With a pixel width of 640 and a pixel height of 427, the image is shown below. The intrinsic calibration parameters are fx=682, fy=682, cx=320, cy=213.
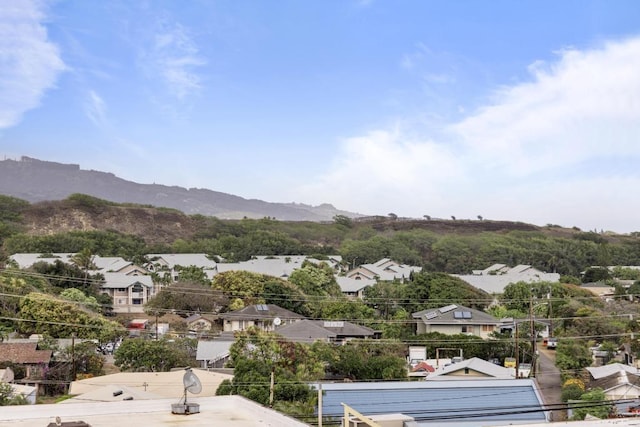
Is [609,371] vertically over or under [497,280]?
under

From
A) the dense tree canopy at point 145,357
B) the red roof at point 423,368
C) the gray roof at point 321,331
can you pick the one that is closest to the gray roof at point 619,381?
the red roof at point 423,368

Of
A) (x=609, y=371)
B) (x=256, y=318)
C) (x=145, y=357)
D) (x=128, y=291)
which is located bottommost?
(x=609, y=371)

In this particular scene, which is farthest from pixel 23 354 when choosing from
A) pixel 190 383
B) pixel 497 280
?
pixel 497 280

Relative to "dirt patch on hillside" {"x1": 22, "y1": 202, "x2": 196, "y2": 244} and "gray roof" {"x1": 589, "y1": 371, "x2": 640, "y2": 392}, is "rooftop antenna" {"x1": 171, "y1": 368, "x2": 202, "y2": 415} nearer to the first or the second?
"gray roof" {"x1": 589, "y1": 371, "x2": 640, "y2": 392}

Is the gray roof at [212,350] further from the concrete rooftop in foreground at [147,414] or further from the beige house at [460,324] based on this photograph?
the concrete rooftop in foreground at [147,414]

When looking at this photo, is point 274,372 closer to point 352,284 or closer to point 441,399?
point 441,399

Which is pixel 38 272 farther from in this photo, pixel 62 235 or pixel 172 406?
pixel 172 406
